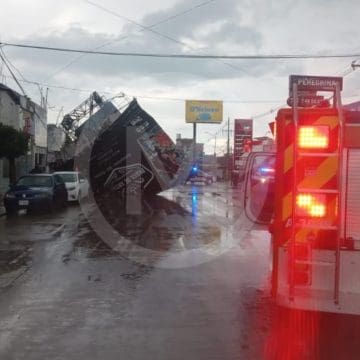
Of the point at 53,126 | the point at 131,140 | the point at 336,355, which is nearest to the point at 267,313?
the point at 336,355

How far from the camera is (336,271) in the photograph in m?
5.20

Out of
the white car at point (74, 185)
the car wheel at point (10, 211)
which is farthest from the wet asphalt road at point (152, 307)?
the white car at point (74, 185)

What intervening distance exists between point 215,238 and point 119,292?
6.61 m

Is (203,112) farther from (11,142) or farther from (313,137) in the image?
(313,137)

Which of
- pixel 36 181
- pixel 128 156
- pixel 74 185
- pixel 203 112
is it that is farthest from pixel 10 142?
pixel 203 112

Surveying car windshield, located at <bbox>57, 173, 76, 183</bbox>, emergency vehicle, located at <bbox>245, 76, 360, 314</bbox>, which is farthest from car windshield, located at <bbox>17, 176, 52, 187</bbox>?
emergency vehicle, located at <bbox>245, 76, 360, 314</bbox>

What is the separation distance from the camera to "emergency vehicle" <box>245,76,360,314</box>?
516cm

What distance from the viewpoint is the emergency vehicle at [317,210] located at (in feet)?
16.9

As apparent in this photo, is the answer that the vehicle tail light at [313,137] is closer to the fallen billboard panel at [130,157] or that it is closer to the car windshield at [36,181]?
the car windshield at [36,181]

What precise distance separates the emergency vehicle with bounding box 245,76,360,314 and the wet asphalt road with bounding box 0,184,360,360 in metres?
0.85

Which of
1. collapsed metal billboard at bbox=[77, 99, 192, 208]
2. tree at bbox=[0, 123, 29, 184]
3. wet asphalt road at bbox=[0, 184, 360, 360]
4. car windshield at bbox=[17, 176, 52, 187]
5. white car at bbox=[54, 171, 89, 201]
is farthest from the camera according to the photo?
tree at bbox=[0, 123, 29, 184]

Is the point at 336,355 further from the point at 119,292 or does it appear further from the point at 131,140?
the point at 131,140

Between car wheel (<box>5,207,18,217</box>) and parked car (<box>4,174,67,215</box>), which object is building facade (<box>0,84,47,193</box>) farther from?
car wheel (<box>5,207,18,217</box>)

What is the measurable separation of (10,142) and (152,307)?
2223cm
